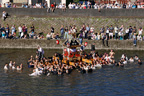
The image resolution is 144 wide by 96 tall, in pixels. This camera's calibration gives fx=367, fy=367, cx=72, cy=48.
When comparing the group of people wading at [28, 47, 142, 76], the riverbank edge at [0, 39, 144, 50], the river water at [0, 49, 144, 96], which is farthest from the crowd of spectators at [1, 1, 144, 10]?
the river water at [0, 49, 144, 96]

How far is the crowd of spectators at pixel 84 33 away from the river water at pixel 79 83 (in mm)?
10861

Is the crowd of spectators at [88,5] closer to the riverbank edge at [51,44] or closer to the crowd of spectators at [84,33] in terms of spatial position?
the crowd of spectators at [84,33]

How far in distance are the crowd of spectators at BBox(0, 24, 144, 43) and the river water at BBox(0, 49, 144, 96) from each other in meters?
10.9

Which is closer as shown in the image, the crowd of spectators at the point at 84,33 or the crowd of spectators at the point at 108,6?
the crowd of spectators at the point at 84,33

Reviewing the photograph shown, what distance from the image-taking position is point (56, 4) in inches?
2805

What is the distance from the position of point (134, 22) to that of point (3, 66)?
25653 mm

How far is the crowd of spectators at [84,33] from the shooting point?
60062 mm

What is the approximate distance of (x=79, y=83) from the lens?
42344mm

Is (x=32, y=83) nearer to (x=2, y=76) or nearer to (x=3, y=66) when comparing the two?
(x=2, y=76)

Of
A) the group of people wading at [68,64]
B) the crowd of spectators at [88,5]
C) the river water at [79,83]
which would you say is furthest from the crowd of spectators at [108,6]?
the river water at [79,83]

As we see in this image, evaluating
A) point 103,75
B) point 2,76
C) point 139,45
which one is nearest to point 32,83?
point 2,76

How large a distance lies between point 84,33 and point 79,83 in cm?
1950

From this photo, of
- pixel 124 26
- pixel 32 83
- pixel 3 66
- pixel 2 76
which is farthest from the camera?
pixel 124 26

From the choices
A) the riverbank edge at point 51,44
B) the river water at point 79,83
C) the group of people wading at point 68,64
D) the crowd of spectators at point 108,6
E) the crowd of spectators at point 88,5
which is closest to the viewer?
the river water at point 79,83
